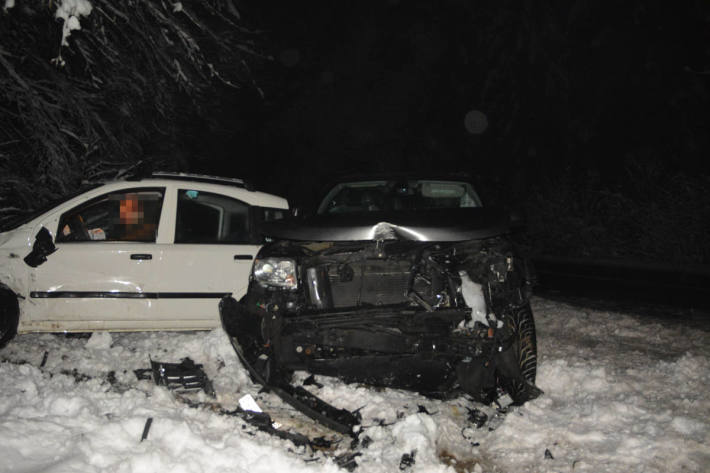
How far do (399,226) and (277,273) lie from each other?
0.96 m

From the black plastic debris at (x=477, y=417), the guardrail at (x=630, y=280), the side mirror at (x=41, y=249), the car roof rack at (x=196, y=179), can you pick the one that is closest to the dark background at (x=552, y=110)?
the guardrail at (x=630, y=280)

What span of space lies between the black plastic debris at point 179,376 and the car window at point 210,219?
134 cm

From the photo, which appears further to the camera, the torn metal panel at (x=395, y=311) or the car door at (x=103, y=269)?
the car door at (x=103, y=269)

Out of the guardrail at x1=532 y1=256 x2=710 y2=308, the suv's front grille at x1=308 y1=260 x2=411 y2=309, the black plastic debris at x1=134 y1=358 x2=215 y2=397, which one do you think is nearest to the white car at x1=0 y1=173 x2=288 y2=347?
the black plastic debris at x1=134 y1=358 x2=215 y2=397

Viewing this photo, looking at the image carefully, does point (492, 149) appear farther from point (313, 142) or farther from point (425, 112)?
point (313, 142)

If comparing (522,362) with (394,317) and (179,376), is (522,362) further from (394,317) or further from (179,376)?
(179,376)

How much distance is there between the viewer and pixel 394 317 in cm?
375

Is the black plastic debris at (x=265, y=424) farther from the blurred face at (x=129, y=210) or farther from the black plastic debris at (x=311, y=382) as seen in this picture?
the blurred face at (x=129, y=210)

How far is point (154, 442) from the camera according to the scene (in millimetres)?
3340

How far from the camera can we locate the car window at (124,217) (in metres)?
5.56

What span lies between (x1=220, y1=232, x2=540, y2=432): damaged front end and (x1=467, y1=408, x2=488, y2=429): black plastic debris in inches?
4.2

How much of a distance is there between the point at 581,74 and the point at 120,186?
540 inches

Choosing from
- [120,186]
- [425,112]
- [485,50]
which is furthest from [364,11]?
[120,186]

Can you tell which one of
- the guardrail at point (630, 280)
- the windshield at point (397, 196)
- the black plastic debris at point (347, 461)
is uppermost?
the windshield at point (397, 196)
